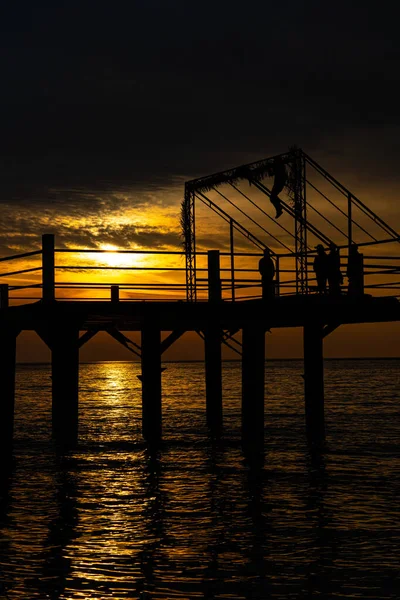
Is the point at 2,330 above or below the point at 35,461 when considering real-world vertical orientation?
above

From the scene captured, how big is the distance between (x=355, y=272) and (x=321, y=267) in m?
1.40

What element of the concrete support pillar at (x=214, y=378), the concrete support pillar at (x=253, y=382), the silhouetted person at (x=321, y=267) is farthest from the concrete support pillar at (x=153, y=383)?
the concrete support pillar at (x=214, y=378)

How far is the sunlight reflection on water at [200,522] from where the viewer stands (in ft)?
49.1

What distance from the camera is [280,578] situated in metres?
15.2

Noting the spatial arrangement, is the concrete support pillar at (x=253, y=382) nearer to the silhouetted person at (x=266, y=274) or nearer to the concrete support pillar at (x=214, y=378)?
the silhouetted person at (x=266, y=274)

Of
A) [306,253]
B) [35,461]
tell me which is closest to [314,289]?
[306,253]

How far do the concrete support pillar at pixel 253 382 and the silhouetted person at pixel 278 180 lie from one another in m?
6.17

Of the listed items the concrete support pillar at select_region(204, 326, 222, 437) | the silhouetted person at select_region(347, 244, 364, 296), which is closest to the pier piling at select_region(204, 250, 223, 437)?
the concrete support pillar at select_region(204, 326, 222, 437)

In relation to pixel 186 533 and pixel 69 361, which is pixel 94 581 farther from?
pixel 69 361

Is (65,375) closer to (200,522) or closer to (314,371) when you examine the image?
(314,371)

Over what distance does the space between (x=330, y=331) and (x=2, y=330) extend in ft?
32.2

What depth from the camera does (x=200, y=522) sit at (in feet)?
64.0

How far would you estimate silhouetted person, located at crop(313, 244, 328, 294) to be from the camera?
28.7m

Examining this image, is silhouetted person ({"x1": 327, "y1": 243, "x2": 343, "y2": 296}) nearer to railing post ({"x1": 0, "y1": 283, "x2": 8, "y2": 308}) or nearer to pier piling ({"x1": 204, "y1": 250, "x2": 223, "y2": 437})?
pier piling ({"x1": 204, "y1": 250, "x2": 223, "y2": 437})
